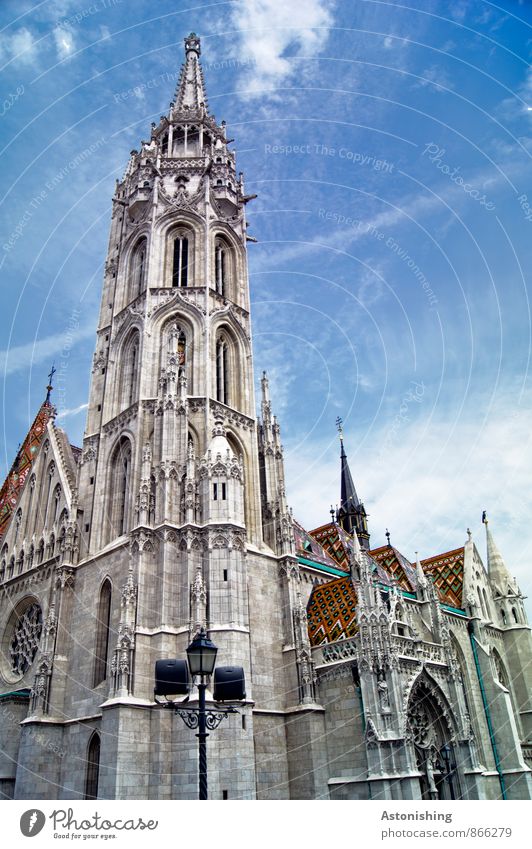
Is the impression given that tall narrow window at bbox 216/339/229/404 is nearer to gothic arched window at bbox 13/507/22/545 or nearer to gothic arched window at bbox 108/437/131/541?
gothic arched window at bbox 108/437/131/541

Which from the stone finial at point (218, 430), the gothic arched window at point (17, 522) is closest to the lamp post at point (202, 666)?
the stone finial at point (218, 430)

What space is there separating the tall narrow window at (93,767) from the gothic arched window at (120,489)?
25.2 ft

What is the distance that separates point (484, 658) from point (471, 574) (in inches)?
241

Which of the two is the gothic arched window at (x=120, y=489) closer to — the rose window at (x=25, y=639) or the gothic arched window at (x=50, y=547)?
the gothic arched window at (x=50, y=547)

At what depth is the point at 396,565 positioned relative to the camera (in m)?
37.9

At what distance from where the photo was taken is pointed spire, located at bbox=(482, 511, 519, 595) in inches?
1592

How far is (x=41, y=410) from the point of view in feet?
123

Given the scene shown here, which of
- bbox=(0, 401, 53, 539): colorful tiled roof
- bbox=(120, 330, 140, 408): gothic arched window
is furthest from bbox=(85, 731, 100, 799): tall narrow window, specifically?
bbox=(0, 401, 53, 539): colorful tiled roof

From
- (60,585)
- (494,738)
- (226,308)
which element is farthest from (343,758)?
(226,308)

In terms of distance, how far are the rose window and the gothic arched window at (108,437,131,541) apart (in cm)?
527

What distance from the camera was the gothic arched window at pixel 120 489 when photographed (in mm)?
27152

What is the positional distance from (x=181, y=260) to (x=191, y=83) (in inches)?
719

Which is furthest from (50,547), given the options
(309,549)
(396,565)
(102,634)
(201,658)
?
(201,658)
